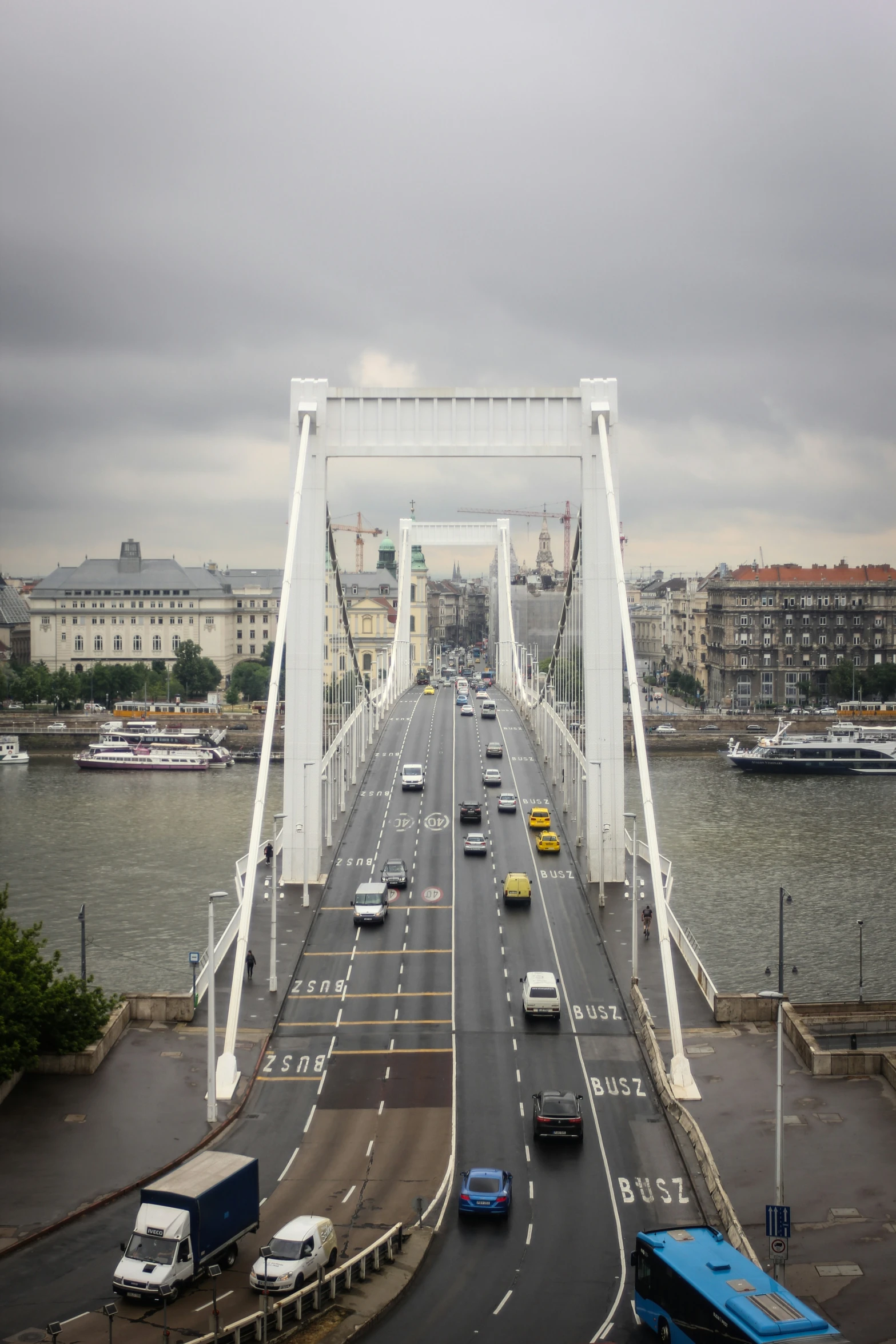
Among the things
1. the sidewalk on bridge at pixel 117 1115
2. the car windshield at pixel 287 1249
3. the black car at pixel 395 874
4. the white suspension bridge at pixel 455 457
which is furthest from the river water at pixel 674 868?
the car windshield at pixel 287 1249

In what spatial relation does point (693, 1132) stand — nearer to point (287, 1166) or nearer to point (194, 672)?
point (287, 1166)

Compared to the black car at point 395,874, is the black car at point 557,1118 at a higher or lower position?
lower

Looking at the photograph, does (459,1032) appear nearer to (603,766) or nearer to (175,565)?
(603,766)

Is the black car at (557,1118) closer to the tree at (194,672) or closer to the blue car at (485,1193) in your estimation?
the blue car at (485,1193)

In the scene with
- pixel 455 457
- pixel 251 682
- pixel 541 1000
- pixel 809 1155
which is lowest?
pixel 809 1155

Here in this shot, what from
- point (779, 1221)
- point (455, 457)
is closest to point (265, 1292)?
point (779, 1221)

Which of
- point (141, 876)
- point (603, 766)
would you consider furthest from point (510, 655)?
point (603, 766)

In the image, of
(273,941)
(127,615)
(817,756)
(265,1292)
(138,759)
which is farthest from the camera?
(127,615)
